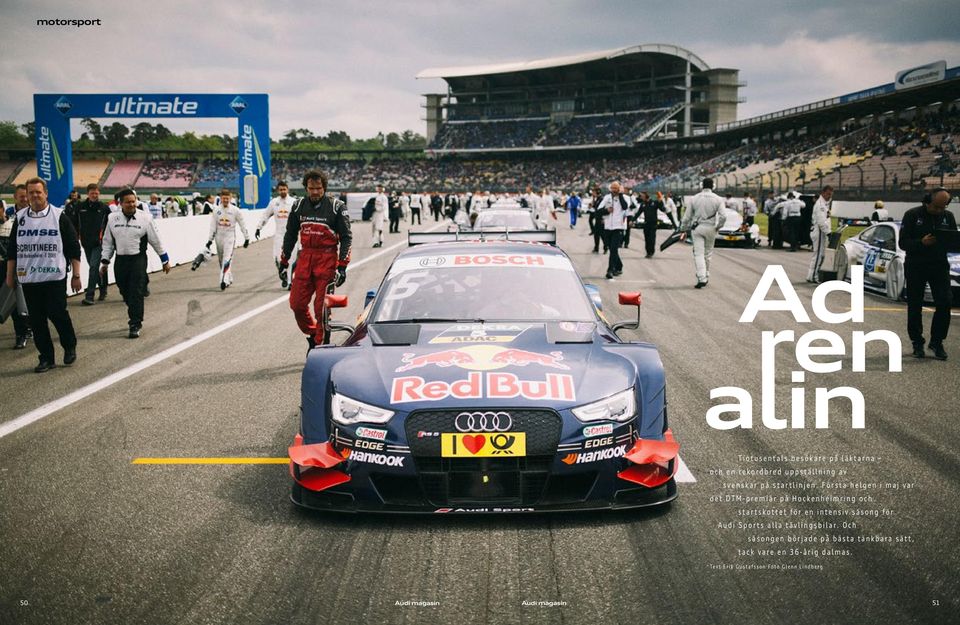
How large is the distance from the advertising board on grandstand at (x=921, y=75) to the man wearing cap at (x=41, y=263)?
149 feet

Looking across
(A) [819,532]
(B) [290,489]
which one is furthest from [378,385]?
(A) [819,532]

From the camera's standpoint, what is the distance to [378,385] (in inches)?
156

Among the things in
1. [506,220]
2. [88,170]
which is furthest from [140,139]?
[506,220]

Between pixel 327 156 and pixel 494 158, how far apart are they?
2103 centimetres

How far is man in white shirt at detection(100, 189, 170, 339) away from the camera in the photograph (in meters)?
9.56

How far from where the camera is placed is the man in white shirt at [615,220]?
51.7 ft

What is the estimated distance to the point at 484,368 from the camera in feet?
13.3

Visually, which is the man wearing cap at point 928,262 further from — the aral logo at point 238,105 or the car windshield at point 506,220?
the aral logo at point 238,105

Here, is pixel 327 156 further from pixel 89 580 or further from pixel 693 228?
pixel 89 580

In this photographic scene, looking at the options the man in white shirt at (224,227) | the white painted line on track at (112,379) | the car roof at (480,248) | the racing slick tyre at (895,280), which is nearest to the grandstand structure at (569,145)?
the racing slick tyre at (895,280)

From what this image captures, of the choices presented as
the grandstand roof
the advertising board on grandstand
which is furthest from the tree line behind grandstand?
the advertising board on grandstand

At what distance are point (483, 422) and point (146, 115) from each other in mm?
30719

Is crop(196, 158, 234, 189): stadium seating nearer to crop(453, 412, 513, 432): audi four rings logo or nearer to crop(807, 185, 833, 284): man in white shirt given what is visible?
crop(807, 185, 833, 284): man in white shirt

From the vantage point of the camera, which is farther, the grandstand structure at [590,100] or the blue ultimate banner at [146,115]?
the grandstand structure at [590,100]
